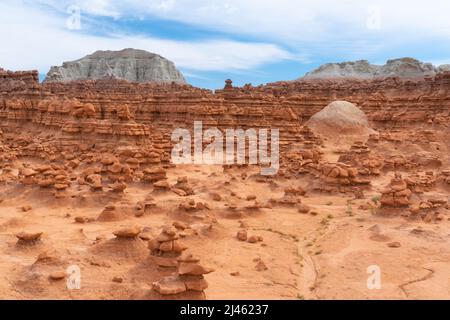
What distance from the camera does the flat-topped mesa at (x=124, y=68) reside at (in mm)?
109312

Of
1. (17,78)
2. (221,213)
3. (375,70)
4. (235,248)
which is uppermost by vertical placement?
(375,70)

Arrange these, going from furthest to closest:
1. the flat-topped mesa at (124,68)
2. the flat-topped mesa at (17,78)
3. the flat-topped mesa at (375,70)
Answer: the flat-topped mesa at (124,68) < the flat-topped mesa at (375,70) < the flat-topped mesa at (17,78)

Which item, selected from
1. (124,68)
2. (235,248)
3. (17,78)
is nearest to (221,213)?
(235,248)

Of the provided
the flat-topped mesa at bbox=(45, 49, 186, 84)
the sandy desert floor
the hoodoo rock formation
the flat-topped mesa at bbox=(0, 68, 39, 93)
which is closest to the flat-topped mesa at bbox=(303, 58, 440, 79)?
the flat-topped mesa at bbox=(45, 49, 186, 84)

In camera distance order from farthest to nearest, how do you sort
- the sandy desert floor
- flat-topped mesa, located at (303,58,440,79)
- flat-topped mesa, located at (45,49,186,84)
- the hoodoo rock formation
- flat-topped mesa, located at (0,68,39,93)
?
flat-topped mesa, located at (45,49,186,84) < flat-topped mesa, located at (303,58,440,79) < flat-topped mesa, located at (0,68,39,93) < the hoodoo rock formation < the sandy desert floor

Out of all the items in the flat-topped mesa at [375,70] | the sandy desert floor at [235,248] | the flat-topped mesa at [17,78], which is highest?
the flat-topped mesa at [375,70]

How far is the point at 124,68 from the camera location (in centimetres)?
11188

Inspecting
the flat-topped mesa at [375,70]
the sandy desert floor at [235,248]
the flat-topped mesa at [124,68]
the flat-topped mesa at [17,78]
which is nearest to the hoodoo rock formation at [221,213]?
the sandy desert floor at [235,248]

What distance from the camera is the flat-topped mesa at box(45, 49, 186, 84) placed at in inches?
4304

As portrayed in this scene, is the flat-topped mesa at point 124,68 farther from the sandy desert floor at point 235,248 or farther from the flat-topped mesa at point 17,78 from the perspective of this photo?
the sandy desert floor at point 235,248

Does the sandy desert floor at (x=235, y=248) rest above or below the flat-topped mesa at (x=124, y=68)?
below

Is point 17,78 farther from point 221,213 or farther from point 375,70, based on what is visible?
point 375,70

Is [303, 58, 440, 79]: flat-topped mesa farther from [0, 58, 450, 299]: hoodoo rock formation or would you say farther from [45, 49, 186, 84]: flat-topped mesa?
[0, 58, 450, 299]: hoodoo rock formation
